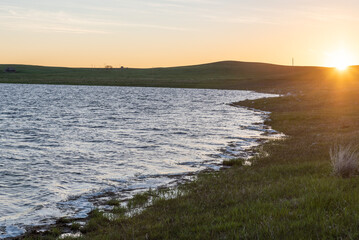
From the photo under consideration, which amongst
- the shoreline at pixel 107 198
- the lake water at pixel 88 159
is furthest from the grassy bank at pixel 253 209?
the lake water at pixel 88 159

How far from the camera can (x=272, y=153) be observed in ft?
60.0

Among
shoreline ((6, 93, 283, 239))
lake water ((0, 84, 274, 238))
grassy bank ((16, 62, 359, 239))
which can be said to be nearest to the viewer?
grassy bank ((16, 62, 359, 239))

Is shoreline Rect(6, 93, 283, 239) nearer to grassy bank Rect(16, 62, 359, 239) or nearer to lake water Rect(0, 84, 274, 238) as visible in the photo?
lake water Rect(0, 84, 274, 238)

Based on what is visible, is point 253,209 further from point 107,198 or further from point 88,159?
point 88,159

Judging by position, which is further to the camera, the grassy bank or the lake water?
the lake water

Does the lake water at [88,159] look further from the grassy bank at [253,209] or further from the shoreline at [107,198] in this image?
the grassy bank at [253,209]

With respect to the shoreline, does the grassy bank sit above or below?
above

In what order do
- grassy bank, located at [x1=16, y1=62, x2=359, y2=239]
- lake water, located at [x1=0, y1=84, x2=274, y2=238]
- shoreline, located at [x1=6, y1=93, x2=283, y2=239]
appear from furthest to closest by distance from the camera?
lake water, located at [x1=0, y1=84, x2=274, y2=238] < shoreline, located at [x1=6, y1=93, x2=283, y2=239] < grassy bank, located at [x1=16, y1=62, x2=359, y2=239]

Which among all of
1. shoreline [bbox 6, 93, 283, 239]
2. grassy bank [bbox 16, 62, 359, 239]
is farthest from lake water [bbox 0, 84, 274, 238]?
grassy bank [bbox 16, 62, 359, 239]

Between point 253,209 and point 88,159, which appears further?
point 88,159

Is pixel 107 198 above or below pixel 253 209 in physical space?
below

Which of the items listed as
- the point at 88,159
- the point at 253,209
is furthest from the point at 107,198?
the point at 88,159

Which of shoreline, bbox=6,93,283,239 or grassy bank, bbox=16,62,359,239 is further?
shoreline, bbox=6,93,283,239

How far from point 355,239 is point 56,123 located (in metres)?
32.0
